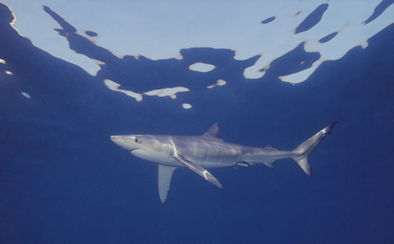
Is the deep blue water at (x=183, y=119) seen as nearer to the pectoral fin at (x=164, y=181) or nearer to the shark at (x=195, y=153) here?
the shark at (x=195, y=153)

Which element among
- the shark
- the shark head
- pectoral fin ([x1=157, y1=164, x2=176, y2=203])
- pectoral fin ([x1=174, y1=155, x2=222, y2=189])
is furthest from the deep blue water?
pectoral fin ([x1=174, y1=155, x2=222, y2=189])

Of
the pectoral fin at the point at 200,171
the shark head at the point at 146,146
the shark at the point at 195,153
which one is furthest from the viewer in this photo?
the shark at the point at 195,153

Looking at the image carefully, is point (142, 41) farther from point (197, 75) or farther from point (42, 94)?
point (42, 94)

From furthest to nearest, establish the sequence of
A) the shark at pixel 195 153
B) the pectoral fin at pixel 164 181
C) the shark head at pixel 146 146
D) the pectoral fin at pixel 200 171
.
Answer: the pectoral fin at pixel 164 181 → the shark at pixel 195 153 → the shark head at pixel 146 146 → the pectoral fin at pixel 200 171

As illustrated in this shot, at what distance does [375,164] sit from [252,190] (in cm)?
1490

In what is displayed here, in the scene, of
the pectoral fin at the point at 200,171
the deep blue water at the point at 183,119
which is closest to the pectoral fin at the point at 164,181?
the pectoral fin at the point at 200,171

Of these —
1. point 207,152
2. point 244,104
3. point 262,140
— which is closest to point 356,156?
point 262,140

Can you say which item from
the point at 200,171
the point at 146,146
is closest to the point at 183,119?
the point at 146,146

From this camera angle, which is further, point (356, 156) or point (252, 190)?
point (252, 190)

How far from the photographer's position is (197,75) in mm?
15195

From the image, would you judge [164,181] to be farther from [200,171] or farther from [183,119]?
[183,119]

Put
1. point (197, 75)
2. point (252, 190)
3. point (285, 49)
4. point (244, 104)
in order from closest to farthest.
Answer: point (285, 49) → point (197, 75) → point (244, 104) → point (252, 190)

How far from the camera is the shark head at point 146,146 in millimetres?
7738

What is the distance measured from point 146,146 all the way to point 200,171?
175cm
